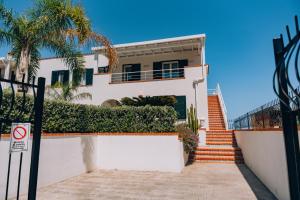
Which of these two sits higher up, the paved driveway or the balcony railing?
the balcony railing

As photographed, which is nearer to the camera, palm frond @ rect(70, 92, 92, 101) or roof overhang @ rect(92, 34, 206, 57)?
roof overhang @ rect(92, 34, 206, 57)

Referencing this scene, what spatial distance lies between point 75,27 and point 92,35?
0.71m

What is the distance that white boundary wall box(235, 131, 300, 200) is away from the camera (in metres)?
4.82


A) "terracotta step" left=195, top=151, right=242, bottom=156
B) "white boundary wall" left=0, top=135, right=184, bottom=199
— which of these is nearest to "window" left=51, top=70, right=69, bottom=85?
"white boundary wall" left=0, top=135, right=184, bottom=199

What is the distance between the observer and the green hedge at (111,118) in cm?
790

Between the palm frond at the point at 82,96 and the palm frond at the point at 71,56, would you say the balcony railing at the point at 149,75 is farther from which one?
the palm frond at the point at 71,56

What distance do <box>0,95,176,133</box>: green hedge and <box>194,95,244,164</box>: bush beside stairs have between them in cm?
355

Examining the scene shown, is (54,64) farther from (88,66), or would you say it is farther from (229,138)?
(229,138)

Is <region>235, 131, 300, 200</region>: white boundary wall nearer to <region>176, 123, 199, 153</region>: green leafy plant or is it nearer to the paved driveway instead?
the paved driveway

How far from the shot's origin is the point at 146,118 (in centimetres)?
935

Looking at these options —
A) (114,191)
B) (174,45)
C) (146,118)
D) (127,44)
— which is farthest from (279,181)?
(127,44)

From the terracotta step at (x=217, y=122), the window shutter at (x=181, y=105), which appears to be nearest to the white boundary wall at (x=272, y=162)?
the window shutter at (x=181, y=105)

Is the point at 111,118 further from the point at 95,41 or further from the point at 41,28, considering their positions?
the point at 41,28

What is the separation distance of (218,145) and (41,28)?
11369 millimetres
